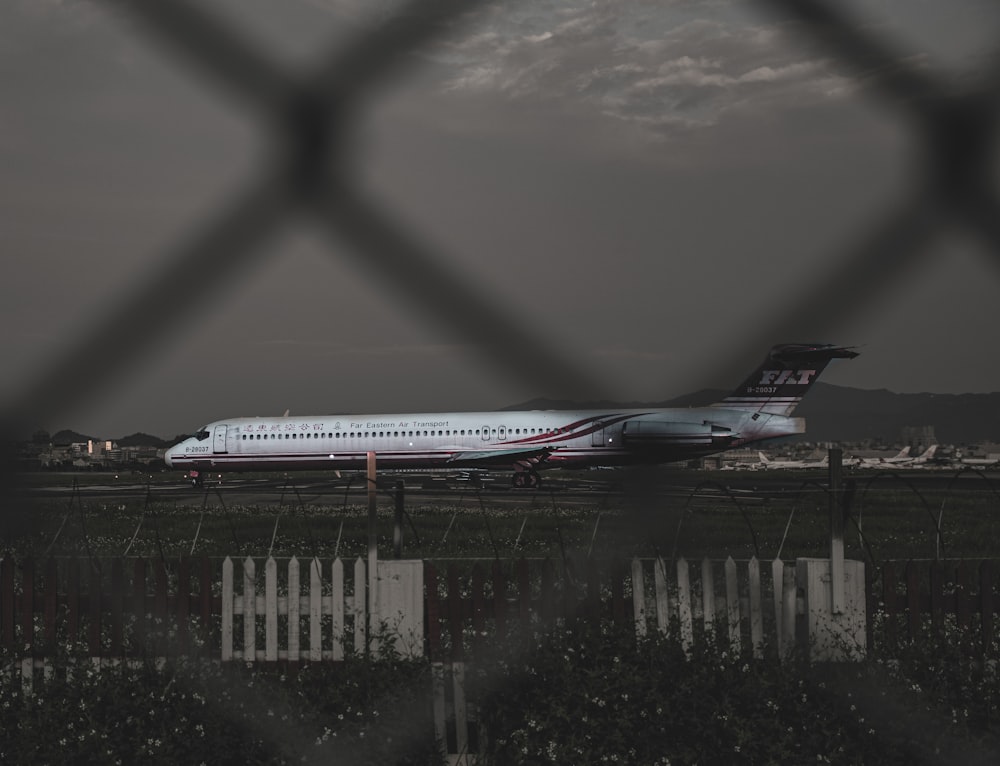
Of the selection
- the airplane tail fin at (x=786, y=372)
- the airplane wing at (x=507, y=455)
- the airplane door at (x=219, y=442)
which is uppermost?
the airplane door at (x=219, y=442)

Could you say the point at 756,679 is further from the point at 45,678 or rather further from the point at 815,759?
the point at 45,678

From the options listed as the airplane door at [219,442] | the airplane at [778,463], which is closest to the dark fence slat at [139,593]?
the airplane door at [219,442]

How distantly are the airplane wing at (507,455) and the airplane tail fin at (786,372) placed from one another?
29813mm

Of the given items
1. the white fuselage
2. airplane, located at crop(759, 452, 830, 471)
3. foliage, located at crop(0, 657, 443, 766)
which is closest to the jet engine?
foliage, located at crop(0, 657, 443, 766)

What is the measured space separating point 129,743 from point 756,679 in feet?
11.2

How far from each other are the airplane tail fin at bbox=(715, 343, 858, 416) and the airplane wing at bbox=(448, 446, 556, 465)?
2981 cm

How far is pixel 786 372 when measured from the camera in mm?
2312

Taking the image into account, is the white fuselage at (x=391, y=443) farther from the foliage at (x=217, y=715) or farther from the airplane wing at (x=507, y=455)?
the foliage at (x=217, y=715)

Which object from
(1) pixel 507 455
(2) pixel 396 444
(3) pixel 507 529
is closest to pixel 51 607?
(3) pixel 507 529

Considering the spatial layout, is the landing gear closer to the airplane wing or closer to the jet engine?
the airplane wing

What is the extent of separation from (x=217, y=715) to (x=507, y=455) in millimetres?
26983

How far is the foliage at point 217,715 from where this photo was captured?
520 centimetres

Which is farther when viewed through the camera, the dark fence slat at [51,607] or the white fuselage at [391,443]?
the white fuselage at [391,443]

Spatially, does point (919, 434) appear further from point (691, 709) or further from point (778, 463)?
point (778, 463)
